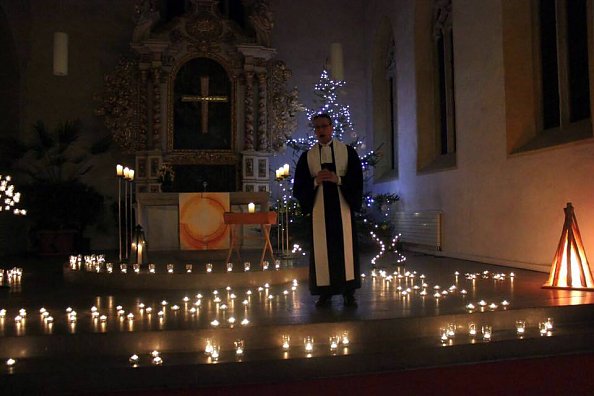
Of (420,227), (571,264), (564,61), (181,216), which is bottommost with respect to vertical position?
(571,264)

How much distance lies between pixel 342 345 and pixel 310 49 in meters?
11.0

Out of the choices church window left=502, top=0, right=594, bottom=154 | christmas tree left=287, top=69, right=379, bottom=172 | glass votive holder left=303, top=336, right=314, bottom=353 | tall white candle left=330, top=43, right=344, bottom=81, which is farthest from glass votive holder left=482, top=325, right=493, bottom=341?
christmas tree left=287, top=69, right=379, bottom=172

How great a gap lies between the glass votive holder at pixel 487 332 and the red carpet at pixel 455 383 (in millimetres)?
501

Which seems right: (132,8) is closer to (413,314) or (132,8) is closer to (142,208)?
(142,208)

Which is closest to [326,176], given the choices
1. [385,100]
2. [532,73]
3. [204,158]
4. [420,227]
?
[532,73]

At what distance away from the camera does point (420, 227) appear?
434 inches

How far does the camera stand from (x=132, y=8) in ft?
43.2

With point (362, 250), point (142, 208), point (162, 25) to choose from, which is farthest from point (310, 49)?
point (142, 208)

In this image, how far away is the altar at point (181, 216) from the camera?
877cm

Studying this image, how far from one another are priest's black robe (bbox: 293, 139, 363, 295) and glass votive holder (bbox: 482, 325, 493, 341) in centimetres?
124

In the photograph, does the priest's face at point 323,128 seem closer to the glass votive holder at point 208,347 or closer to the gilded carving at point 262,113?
the glass votive holder at point 208,347

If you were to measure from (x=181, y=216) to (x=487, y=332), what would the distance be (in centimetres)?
541

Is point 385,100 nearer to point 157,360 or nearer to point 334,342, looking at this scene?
point 334,342

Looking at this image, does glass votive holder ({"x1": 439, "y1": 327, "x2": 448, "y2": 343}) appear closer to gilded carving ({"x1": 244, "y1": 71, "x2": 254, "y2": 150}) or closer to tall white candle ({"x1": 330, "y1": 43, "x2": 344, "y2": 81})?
tall white candle ({"x1": 330, "y1": 43, "x2": 344, "y2": 81})
